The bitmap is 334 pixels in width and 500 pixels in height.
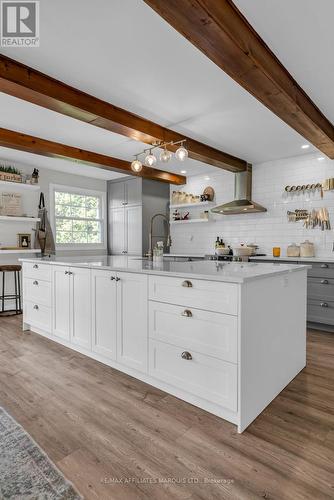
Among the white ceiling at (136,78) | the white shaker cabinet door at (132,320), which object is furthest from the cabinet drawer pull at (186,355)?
the white ceiling at (136,78)

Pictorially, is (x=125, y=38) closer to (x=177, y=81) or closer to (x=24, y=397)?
(x=177, y=81)

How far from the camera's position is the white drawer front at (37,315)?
3.36 m

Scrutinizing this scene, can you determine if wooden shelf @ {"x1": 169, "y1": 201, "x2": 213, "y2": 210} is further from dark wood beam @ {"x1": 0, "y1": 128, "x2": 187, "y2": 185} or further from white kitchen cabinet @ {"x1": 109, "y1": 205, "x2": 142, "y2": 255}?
white kitchen cabinet @ {"x1": 109, "y1": 205, "x2": 142, "y2": 255}

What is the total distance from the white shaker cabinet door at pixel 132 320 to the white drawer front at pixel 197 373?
Result: 11cm

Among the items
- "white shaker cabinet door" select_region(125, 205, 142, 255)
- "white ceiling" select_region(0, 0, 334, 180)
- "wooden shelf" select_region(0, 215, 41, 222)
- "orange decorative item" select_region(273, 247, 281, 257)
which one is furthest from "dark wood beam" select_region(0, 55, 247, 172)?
"wooden shelf" select_region(0, 215, 41, 222)

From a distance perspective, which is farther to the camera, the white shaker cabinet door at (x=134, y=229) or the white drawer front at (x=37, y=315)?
the white shaker cabinet door at (x=134, y=229)

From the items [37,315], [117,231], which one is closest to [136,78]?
[37,315]

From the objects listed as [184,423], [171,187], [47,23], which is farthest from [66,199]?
[184,423]

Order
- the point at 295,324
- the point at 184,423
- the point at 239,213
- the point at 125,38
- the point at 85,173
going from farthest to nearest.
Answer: the point at 85,173 → the point at 239,213 → the point at 295,324 → the point at 125,38 → the point at 184,423

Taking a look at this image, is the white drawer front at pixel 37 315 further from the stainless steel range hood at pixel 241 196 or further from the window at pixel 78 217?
the stainless steel range hood at pixel 241 196

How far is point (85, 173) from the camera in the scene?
19.0ft

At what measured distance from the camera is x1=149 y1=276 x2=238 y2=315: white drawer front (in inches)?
70.1

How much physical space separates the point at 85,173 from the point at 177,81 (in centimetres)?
365

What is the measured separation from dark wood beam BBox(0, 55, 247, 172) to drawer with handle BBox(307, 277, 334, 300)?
229cm
